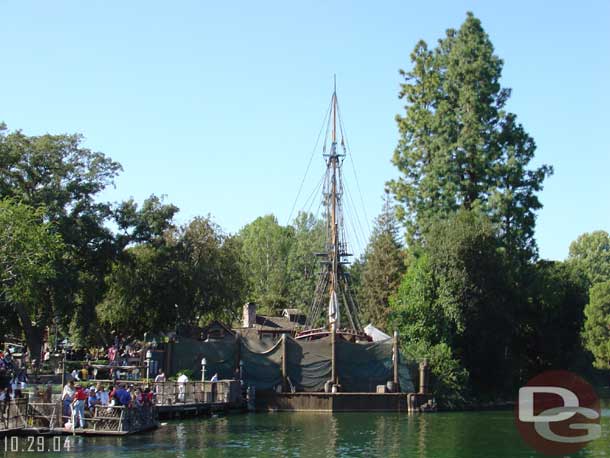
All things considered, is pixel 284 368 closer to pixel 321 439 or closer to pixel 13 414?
pixel 321 439

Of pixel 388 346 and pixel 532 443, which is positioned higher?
pixel 388 346

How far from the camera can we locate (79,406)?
35.4 meters

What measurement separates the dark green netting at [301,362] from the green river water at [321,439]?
16.5 ft

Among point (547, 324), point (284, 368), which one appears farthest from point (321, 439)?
point (547, 324)

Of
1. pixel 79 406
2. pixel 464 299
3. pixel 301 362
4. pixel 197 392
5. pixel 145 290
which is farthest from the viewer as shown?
pixel 145 290

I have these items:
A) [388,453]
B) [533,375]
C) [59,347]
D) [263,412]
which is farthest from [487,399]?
[59,347]

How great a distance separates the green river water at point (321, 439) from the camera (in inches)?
1304

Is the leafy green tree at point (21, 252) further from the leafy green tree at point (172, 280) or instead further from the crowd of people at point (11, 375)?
the leafy green tree at point (172, 280)

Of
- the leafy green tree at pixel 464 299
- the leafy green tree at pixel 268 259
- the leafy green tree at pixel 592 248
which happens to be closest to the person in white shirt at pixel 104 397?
the leafy green tree at pixel 464 299

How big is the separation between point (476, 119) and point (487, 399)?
20.1m

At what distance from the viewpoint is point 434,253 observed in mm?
60531

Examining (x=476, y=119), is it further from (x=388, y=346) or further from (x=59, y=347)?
(x=59, y=347)

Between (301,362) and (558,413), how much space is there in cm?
1539

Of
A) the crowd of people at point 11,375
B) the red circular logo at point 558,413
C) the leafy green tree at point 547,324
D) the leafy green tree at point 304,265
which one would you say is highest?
the leafy green tree at point 304,265
